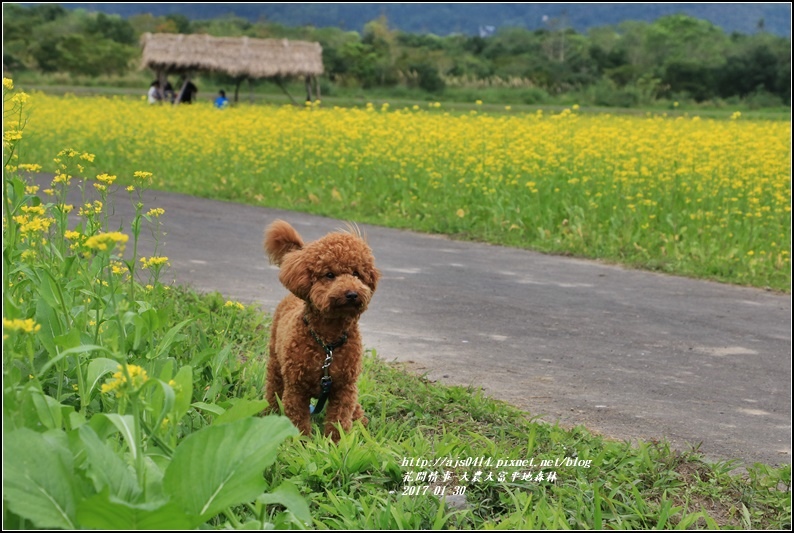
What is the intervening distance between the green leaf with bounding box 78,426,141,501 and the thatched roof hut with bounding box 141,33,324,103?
93.7ft

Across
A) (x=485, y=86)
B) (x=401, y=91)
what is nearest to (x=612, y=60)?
(x=485, y=86)

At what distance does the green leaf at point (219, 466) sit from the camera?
2559 millimetres

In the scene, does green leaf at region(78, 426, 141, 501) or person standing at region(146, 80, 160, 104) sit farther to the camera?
person standing at region(146, 80, 160, 104)

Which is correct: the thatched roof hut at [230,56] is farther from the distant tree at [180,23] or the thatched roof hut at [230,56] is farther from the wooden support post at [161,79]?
the distant tree at [180,23]

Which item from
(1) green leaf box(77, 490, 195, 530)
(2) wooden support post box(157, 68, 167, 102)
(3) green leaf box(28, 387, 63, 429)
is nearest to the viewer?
(1) green leaf box(77, 490, 195, 530)

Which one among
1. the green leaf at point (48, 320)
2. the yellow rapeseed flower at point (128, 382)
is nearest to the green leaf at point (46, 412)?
the yellow rapeseed flower at point (128, 382)

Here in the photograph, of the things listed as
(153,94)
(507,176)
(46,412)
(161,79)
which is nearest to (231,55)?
(161,79)

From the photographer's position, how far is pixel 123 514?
7.60 feet

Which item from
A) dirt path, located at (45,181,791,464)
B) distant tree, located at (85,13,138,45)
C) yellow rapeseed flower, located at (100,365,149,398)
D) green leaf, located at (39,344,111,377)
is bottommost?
dirt path, located at (45,181,791,464)

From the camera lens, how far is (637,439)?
4348 mm

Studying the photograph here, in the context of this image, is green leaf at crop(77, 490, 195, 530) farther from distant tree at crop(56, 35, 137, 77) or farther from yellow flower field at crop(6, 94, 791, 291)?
distant tree at crop(56, 35, 137, 77)

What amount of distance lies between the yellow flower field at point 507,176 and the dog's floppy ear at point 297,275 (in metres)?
5.57

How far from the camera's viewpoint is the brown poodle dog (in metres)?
3.80

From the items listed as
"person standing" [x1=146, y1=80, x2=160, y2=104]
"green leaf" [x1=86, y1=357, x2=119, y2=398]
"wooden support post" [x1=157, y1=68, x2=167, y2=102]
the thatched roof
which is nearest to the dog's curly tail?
"green leaf" [x1=86, y1=357, x2=119, y2=398]
